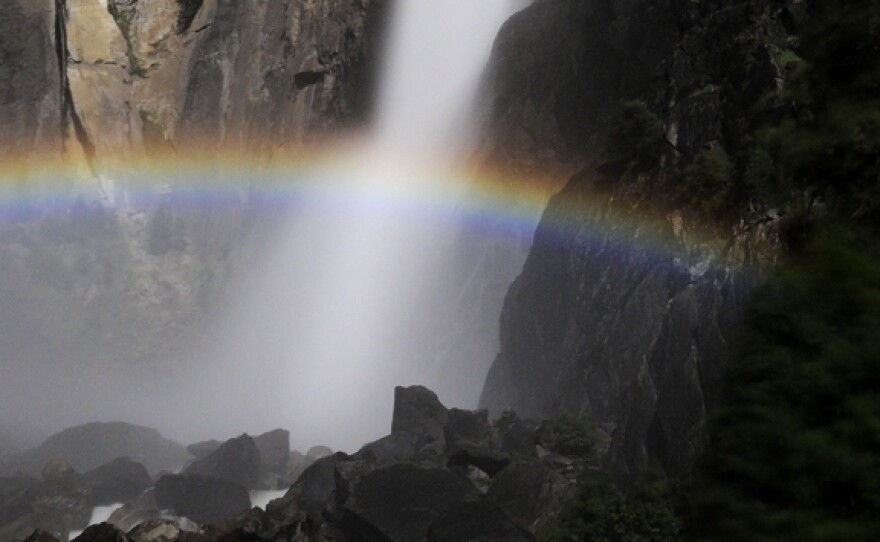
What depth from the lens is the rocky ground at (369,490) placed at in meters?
14.5

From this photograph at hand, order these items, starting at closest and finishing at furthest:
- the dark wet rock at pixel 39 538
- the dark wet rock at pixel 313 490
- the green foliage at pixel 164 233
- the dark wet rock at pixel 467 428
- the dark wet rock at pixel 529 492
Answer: the dark wet rock at pixel 39 538 → the dark wet rock at pixel 529 492 → the dark wet rock at pixel 313 490 → the dark wet rock at pixel 467 428 → the green foliage at pixel 164 233

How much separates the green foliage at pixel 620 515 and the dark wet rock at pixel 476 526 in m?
1.02

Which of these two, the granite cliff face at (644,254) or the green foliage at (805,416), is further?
the granite cliff face at (644,254)

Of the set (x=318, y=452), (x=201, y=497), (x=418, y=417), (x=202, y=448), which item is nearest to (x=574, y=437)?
(x=418, y=417)

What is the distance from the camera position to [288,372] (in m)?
54.6

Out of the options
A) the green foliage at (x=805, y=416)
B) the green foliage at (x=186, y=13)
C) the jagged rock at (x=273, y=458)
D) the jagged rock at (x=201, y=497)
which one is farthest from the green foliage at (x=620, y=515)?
the green foliage at (x=186, y=13)

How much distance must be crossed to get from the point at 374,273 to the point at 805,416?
47153mm

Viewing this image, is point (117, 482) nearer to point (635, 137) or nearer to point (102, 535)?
point (102, 535)

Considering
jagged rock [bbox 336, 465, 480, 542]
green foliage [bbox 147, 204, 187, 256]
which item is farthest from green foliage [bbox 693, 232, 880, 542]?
green foliage [bbox 147, 204, 187, 256]

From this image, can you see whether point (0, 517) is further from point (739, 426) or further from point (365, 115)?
point (365, 115)

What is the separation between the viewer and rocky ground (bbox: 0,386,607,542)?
1451cm

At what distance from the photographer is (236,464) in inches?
1062

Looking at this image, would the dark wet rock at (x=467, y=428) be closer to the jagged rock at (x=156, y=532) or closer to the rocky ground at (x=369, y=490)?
the rocky ground at (x=369, y=490)

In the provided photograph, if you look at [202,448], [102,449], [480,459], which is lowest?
[202,448]
